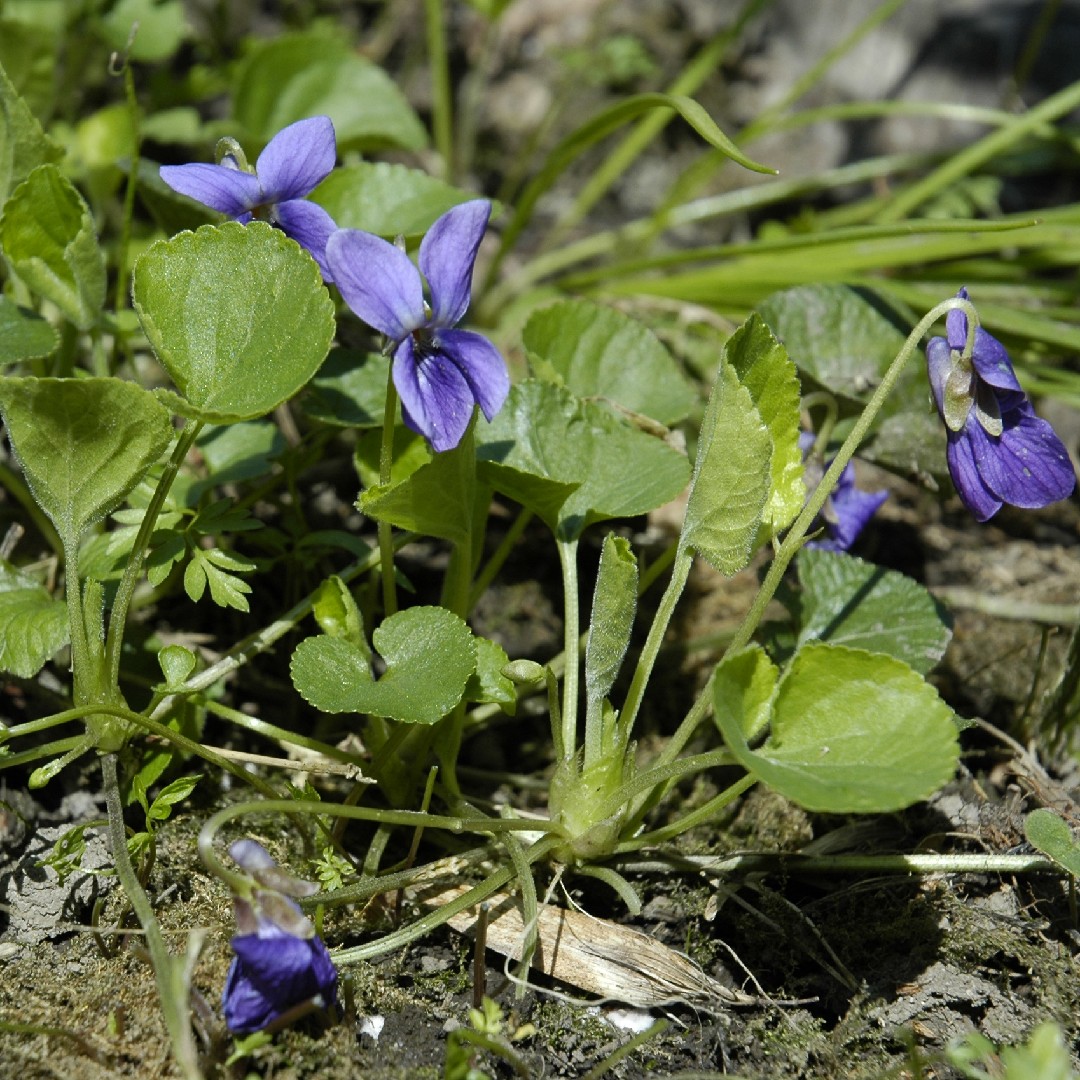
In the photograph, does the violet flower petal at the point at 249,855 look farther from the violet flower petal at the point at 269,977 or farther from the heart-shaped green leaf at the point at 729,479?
the heart-shaped green leaf at the point at 729,479

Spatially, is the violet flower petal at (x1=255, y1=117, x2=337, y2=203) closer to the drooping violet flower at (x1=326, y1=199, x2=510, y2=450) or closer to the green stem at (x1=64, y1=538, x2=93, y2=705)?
the drooping violet flower at (x1=326, y1=199, x2=510, y2=450)

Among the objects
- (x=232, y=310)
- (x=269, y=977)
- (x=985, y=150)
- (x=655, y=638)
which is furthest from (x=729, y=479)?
(x=985, y=150)

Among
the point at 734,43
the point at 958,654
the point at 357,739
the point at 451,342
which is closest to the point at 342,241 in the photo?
the point at 451,342

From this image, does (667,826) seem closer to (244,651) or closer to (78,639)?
(244,651)

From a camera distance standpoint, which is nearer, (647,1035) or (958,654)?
(647,1035)

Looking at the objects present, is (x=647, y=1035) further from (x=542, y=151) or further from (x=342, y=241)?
(x=542, y=151)

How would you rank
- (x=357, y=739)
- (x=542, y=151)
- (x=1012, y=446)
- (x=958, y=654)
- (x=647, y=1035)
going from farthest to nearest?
(x=542, y=151)
(x=958, y=654)
(x=357, y=739)
(x=1012, y=446)
(x=647, y=1035)
